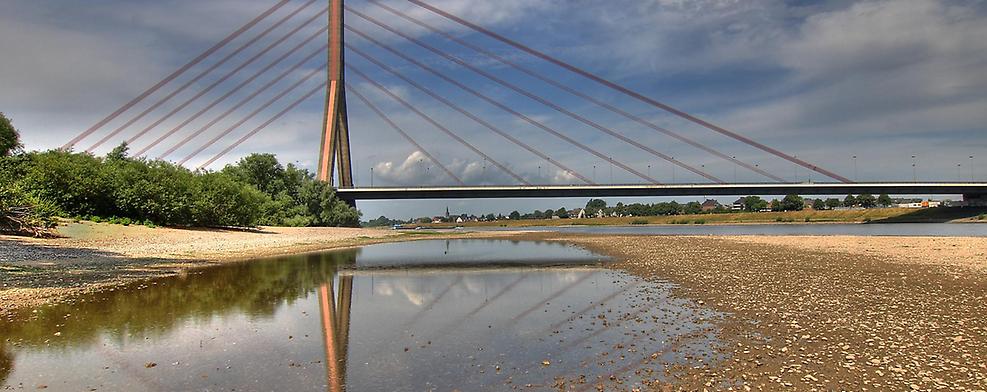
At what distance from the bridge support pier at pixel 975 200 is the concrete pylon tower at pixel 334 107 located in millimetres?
130730

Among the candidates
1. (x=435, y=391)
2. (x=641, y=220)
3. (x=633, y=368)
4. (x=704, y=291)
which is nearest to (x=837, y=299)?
(x=704, y=291)

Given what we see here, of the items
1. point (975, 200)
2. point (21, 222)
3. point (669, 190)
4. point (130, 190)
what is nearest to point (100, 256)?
point (21, 222)

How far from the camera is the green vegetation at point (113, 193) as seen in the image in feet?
112

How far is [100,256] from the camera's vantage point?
2836cm

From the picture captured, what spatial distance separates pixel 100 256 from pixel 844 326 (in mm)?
32163

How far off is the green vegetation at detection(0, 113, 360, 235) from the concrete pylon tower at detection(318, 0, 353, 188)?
15.2 meters

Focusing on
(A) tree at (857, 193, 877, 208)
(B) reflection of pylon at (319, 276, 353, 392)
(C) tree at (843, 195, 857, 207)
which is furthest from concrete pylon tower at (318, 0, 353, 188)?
(C) tree at (843, 195, 857, 207)

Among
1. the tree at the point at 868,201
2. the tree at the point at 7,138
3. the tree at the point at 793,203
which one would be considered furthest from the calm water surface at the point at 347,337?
the tree at the point at 868,201

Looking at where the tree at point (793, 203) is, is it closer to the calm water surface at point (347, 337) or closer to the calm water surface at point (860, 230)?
the calm water surface at point (860, 230)

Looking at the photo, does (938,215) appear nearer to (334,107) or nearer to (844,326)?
(334,107)

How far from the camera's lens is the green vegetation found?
3425 cm

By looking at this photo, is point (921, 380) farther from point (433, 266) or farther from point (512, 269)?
point (433, 266)

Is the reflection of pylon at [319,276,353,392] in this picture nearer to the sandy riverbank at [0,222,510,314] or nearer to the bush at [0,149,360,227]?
the sandy riverbank at [0,222,510,314]

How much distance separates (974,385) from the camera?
7.94 metres
